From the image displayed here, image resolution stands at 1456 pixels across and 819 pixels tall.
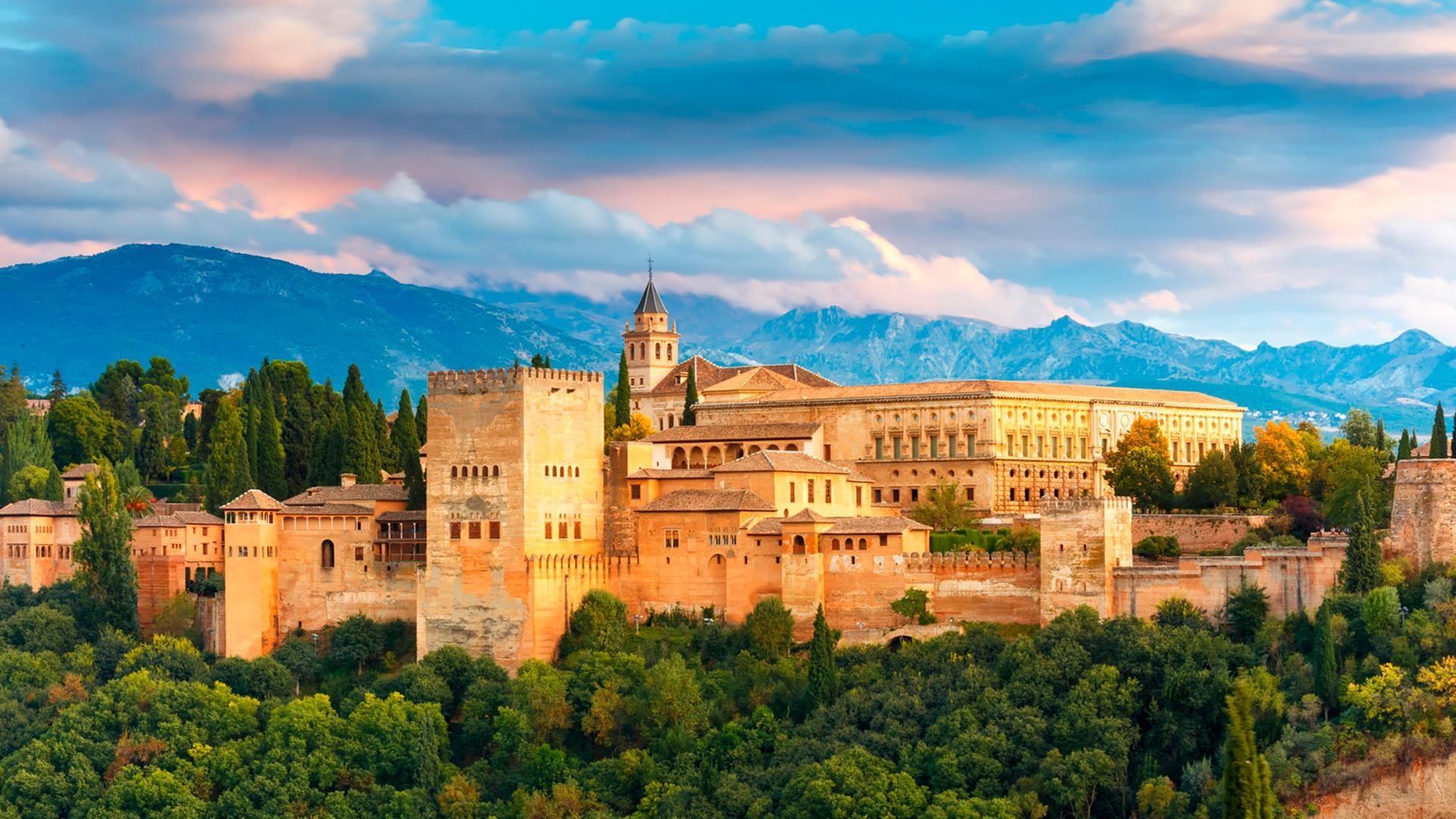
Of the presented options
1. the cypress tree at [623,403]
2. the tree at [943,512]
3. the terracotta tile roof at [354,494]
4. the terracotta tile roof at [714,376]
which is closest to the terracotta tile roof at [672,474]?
the terracotta tile roof at [354,494]

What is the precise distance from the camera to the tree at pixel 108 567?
63750 mm

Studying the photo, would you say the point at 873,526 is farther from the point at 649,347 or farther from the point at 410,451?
the point at 649,347

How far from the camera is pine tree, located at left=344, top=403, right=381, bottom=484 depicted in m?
71.6

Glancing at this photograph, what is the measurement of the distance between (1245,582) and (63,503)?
39080 mm

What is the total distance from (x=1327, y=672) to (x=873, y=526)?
1343 cm

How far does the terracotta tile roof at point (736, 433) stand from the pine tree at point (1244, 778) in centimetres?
2752

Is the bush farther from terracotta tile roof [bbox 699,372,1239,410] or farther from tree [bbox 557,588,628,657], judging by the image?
terracotta tile roof [bbox 699,372,1239,410]

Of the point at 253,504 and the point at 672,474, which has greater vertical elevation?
the point at 672,474

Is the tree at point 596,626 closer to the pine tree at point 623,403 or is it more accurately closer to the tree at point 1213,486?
the pine tree at point 623,403

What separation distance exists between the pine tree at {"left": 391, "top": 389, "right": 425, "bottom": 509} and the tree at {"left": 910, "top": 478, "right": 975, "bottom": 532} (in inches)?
632

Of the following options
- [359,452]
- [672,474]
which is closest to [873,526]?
[672,474]

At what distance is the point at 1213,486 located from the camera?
66.0m

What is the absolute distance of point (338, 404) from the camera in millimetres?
80312

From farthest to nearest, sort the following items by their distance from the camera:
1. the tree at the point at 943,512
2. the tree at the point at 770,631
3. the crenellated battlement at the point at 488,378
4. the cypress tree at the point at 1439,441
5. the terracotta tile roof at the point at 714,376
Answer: the terracotta tile roof at the point at 714,376, the tree at the point at 943,512, the cypress tree at the point at 1439,441, the crenellated battlement at the point at 488,378, the tree at the point at 770,631
